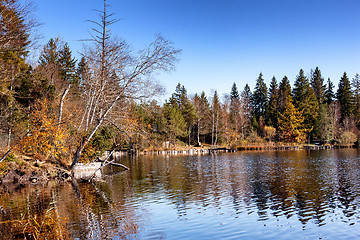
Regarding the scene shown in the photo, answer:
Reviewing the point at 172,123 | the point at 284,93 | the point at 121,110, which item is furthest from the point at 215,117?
the point at 121,110

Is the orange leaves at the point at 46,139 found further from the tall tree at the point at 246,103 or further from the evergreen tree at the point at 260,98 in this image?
the evergreen tree at the point at 260,98

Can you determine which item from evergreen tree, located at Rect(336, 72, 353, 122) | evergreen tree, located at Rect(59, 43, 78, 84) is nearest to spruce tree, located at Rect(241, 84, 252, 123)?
evergreen tree, located at Rect(336, 72, 353, 122)

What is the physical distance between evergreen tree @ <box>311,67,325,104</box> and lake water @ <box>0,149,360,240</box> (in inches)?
2215

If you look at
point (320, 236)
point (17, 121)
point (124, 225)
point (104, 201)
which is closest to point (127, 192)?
point (104, 201)

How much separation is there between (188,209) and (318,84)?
219 ft

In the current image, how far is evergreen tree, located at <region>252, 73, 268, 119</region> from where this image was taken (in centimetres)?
7188

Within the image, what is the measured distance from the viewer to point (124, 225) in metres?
8.24

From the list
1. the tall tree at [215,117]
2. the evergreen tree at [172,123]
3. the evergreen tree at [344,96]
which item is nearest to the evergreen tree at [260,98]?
the evergreen tree at [344,96]

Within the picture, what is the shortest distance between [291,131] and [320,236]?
5144 cm

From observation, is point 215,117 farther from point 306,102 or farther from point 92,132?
point 92,132

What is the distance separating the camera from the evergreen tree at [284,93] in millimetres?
61144

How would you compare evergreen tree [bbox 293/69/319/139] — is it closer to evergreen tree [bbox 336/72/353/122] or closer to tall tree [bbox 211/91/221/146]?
evergreen tree [bbox 336/72/353/122]

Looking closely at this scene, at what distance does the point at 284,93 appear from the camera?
6291 cm

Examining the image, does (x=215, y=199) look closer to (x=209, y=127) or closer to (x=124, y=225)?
(x=124, y=225)
